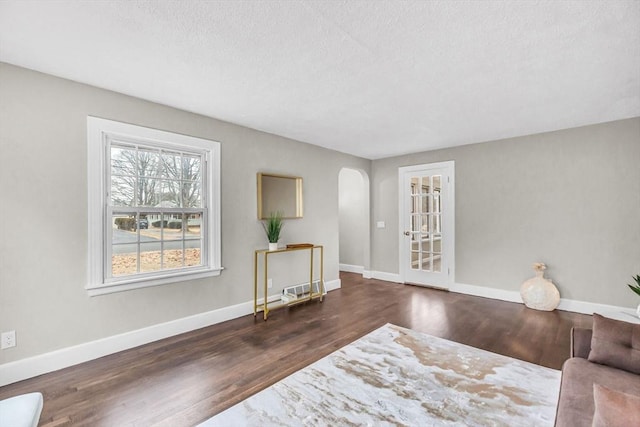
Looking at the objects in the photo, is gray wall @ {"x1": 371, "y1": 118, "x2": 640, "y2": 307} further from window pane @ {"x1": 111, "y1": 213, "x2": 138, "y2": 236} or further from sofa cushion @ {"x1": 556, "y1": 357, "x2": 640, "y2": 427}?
window pane @ {"x1": 111, "y1": 213, "x2": 138, "y2": 236}

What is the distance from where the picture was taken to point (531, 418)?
180 cm

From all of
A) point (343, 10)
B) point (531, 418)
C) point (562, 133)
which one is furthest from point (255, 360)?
point (562, 133)

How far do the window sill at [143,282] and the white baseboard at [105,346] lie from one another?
41cm

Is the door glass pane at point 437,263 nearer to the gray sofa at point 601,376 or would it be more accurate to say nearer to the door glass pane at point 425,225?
the door glass pane at point 425,225

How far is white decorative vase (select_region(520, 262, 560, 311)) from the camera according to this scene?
3.82 meters

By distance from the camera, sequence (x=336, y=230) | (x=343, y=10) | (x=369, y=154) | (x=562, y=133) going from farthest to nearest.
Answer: (x=369, y=154) < (x=336, y=230) < (x=562, y=133) < (x=343, y=10)

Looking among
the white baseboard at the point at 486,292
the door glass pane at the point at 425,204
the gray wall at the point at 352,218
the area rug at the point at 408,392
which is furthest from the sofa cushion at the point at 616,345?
the gray wall at the point at 352,218

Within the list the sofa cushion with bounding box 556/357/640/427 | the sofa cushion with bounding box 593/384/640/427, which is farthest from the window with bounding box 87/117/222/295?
the sofa cushion with bounding box 593/384/640/427

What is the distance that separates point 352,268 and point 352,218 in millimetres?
1128

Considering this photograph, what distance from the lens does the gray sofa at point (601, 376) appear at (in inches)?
38.2

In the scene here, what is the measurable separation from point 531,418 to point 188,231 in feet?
10.8

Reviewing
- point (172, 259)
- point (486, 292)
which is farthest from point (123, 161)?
point (486, 292)

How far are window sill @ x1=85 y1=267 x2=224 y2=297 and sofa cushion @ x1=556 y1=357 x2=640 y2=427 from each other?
3.09m

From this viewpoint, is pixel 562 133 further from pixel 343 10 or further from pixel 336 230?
pixel 343 10
